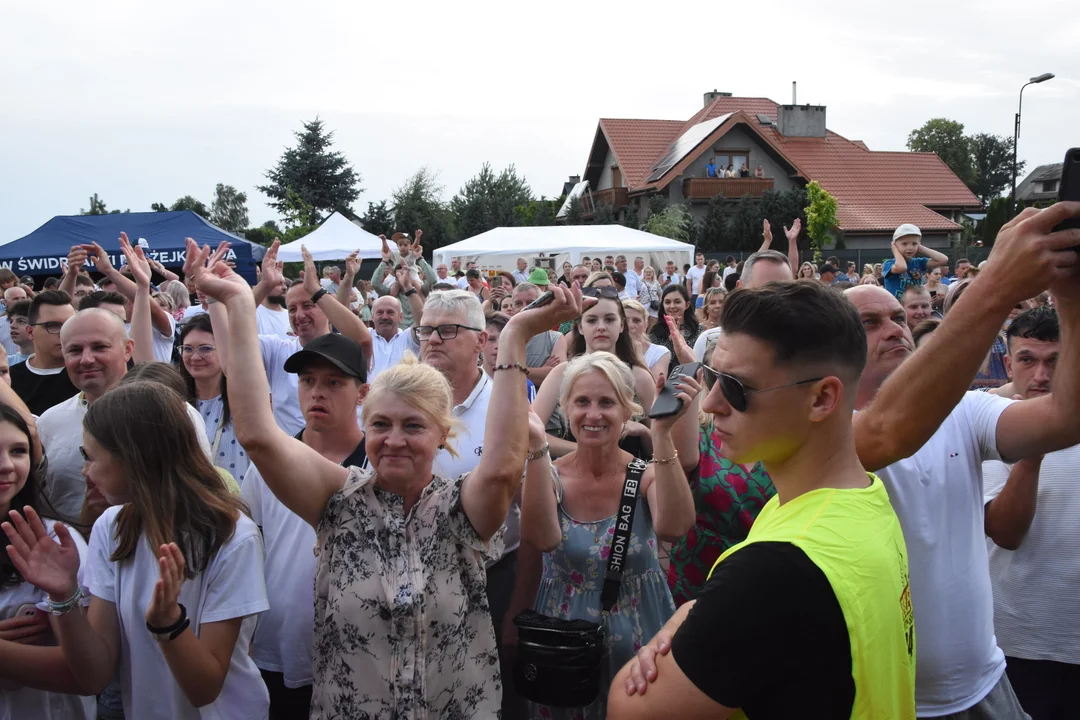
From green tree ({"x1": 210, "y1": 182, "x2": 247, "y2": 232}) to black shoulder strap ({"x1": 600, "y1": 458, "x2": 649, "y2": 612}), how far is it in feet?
293

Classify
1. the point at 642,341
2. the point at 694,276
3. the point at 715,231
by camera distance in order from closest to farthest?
the point at 642,341
the point at 694,276
the point at 715,231

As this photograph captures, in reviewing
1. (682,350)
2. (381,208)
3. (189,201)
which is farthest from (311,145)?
(682,350)

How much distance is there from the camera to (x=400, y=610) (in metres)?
2.40

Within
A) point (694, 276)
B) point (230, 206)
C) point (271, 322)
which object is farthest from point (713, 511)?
point (230, 206)

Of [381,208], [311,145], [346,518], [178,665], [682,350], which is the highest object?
[311,145]

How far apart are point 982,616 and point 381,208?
44.3m

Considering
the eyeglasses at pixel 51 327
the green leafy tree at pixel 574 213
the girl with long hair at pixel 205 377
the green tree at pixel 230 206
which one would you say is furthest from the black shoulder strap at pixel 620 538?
the green tree at pixel 230 206

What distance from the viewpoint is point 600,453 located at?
11.2ft

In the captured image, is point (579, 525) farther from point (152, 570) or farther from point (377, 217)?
point (377, 217)

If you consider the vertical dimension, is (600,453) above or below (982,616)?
above

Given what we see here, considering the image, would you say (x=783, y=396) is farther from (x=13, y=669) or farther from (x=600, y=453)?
(x=13, y=669)

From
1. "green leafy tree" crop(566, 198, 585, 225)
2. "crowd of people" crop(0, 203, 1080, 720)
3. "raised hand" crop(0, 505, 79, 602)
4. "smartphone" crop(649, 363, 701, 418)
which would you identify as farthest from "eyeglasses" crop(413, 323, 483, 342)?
"green leafy tree" crop(566, 198, 585, 225)

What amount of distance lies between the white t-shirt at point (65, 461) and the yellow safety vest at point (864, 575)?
9.30ft

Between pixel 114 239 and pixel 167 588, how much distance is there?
71.3 ft
